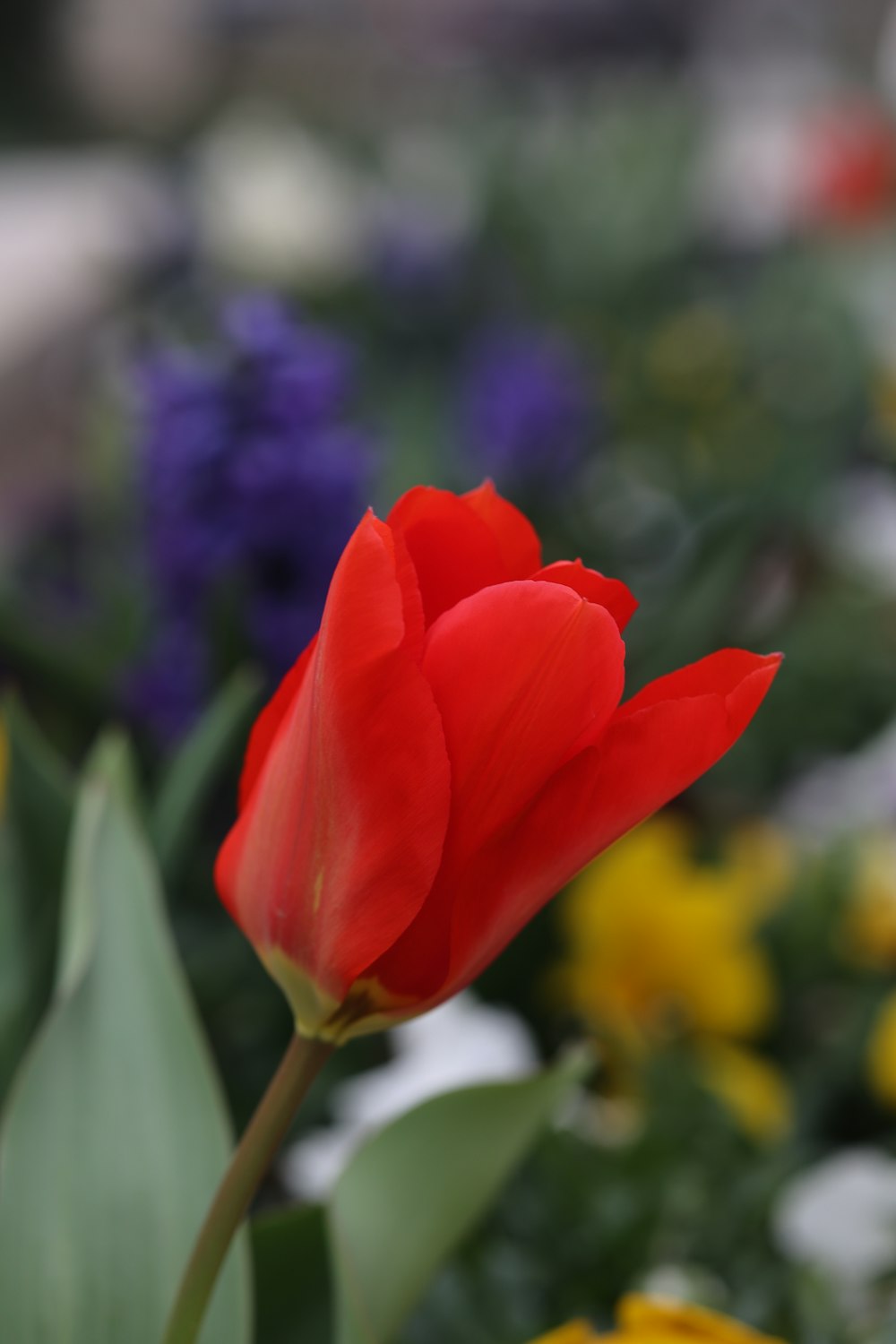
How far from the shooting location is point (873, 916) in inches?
23.4

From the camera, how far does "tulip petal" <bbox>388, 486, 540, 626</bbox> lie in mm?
186

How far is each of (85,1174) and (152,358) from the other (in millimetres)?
453

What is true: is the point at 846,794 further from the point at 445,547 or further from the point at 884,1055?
the point at 445,547

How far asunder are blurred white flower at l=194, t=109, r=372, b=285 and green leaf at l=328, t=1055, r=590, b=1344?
160 cm

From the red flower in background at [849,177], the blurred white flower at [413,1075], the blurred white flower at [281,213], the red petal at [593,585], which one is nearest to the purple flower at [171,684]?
the blurred white flower at [413,1075]

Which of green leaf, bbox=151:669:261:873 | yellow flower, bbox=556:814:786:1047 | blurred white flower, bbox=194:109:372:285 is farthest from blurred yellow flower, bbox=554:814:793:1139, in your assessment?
blurred white flower, bbox=194:109:372:285

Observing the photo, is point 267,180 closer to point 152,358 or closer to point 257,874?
point 152,358

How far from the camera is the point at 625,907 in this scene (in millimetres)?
566

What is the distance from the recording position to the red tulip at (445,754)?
170 millimetres

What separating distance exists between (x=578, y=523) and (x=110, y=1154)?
2.24ft

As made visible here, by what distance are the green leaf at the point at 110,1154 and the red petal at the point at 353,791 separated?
72 millimetres

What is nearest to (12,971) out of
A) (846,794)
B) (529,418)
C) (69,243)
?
(846,794)

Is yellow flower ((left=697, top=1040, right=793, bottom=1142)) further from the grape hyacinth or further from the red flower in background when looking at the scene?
the red flower in background


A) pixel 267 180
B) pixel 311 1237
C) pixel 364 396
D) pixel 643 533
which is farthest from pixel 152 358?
pixel 267 180
